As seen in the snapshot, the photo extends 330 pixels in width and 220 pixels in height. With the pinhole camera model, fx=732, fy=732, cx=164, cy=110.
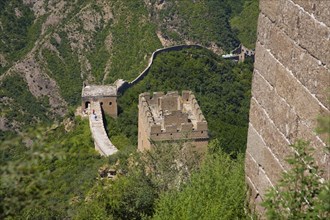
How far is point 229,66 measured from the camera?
168 feet

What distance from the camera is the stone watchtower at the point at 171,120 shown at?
81.8ft

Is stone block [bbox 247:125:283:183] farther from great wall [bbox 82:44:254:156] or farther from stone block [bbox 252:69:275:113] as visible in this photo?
great wall [bbox 82:44:254:156]

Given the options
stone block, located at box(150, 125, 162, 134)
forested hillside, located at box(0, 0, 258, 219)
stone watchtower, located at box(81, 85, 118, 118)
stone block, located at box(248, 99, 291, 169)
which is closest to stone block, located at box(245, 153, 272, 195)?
stone block, located at box(248, 99, 291, 169)

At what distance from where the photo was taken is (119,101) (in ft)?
128

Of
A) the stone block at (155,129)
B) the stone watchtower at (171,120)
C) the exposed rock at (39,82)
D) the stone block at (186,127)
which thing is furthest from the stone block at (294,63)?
the exposed rock at (39,82)

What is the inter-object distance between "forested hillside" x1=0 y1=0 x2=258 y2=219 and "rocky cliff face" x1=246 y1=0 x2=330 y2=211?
1177 millimetres

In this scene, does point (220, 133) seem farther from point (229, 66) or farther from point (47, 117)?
point (47, 117)

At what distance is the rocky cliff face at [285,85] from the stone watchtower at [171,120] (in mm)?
14838

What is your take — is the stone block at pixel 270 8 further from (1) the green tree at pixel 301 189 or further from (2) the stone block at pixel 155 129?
(2) the stone block at pixel 155 129

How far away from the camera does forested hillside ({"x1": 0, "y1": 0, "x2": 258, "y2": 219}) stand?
8.49 meters

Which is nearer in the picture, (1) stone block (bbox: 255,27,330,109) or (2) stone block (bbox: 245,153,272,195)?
(1) stone block (bbox: 255,27,330,109)

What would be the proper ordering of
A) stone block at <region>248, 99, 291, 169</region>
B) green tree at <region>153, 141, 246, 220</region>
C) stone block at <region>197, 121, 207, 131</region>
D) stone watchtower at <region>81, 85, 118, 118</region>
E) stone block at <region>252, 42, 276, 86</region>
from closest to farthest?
stone block at <region>248, 99, 291, 169</region>, stone block at <region>252, 42, 276, 86</region>, green tree at <region>153, 141, 246, 220</region>, stone block at <region>197, 121, 207, 131</region>, stone watchtower at <region>81, 85, 118, 118</region>

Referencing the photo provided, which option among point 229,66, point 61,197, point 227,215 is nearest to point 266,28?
point 227,215

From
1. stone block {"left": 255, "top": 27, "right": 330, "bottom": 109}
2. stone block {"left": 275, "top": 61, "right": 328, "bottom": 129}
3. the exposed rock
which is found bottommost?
the exposed rock
